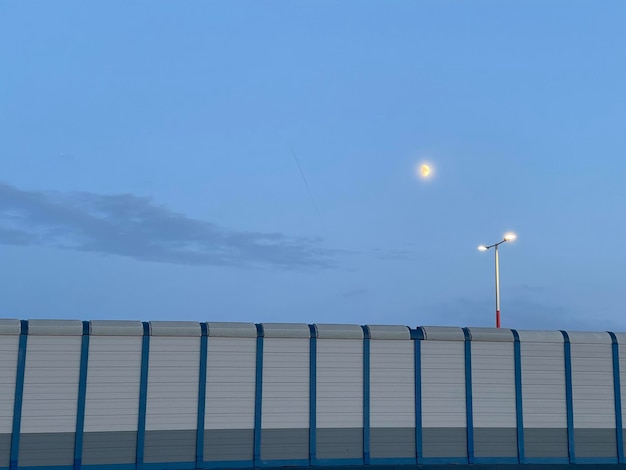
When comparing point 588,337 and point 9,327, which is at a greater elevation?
point 588,337

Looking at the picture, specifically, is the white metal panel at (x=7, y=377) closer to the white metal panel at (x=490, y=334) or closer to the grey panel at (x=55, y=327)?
the grey panel at (x=55, y=327)

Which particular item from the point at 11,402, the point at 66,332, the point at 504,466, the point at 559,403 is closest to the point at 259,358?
the point at 66,332

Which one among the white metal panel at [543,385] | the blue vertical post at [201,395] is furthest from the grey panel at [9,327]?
the white metal panel at [543,385]

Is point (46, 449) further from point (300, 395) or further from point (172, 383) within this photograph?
point (300, 395)

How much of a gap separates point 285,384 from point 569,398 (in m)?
11.6

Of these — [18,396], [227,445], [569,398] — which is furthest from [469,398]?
[18,396]

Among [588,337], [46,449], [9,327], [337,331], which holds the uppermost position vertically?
[588,337]

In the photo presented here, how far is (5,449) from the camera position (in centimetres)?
2308

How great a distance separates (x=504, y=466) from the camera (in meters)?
26.6

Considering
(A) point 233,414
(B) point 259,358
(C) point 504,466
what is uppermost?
(B) point 259,358

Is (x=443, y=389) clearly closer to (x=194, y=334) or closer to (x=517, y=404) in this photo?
(x=517, y=404)

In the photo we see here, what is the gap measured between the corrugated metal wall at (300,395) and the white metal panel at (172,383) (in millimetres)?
47

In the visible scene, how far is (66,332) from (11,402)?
2.87 meters

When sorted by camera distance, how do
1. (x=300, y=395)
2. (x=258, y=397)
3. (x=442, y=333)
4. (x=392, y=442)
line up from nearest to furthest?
(x=258, y=397) < (x=300, y=395) < (x=392, y=442) < (x=442, y=333)
